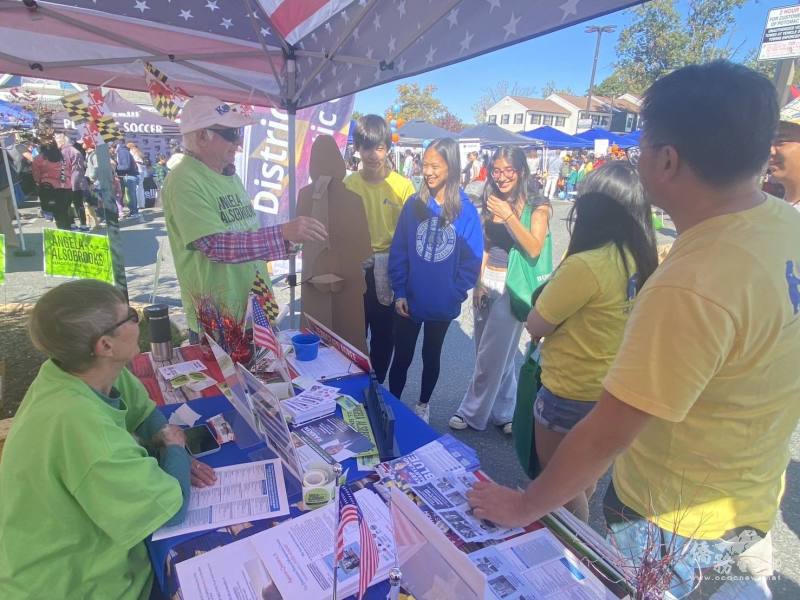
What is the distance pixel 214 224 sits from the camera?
6.49 feet

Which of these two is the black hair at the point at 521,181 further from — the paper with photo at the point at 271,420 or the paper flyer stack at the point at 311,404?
the paper with photo at the point at 271,420

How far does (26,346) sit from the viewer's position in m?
3.96

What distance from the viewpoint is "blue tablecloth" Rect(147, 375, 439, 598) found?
3.52ft

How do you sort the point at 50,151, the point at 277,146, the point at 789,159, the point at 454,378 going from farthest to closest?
the point at 50,151
the point at 277,146
the point at 454,378
the point at 789,159

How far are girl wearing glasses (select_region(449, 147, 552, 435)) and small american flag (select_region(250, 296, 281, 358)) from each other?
157 centimetres

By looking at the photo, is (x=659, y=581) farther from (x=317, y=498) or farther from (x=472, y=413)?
(x=472, y=413)

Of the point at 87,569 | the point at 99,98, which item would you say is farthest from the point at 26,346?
the point at 87,569

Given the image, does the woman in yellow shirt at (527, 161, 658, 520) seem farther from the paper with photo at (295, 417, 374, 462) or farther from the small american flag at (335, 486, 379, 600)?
the small american flag at (335, 486, 379, 600)

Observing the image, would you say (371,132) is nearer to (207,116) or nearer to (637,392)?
(207,116)

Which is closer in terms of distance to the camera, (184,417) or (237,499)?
(237,499)

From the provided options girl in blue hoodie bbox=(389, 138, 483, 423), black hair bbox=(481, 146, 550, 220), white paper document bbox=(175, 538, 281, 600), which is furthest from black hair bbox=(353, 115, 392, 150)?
white paper document bbox=(175, 538, 281, 600)

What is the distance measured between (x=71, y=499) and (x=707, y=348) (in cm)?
139

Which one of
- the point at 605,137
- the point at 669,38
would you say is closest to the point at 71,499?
the point at 605,137

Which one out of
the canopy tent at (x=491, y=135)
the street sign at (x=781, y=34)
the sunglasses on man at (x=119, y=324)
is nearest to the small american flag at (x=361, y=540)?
the sunglasses on man at (x=119, y=324)
